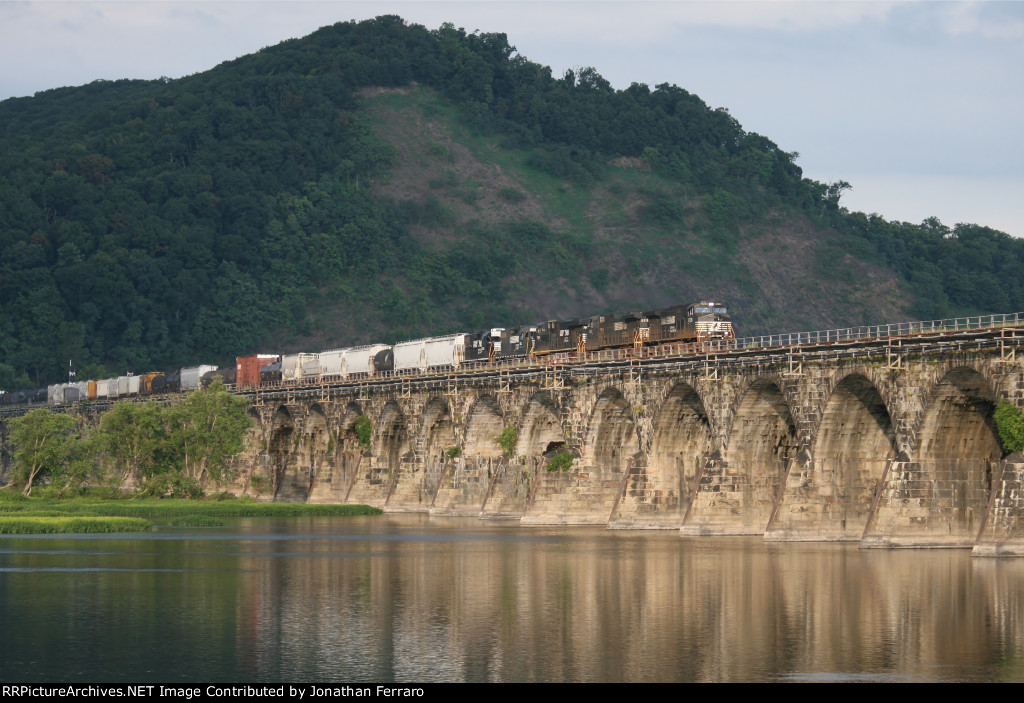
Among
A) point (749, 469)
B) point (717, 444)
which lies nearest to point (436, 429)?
point (717, 444)

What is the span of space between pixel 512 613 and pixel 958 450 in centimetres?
2735

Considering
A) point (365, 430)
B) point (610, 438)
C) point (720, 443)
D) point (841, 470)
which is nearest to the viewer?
point (841, 470)

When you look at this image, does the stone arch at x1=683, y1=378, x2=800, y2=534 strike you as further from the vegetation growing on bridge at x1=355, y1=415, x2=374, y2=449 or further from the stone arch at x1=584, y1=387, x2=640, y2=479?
the vegetation growing on bridge at x1=355, y1=415, x2=374, y2=449

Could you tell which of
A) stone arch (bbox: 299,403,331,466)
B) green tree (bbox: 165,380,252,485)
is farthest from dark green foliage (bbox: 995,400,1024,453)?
stone arch (bbox: 299,403,331,466)

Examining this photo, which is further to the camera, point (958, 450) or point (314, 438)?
point (314, 438)

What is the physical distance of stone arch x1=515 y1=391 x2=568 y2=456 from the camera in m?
94.0

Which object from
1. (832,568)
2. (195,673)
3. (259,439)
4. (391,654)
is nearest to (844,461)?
(832,568)

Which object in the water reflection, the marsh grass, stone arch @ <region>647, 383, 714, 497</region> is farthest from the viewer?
the marsh grass

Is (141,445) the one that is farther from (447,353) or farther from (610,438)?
(610,438)

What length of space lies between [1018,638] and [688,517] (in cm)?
3793

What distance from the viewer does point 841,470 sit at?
226 feet

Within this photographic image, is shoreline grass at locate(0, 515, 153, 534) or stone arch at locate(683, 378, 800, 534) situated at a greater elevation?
stone arch at locate(683, 378, 800, 534)

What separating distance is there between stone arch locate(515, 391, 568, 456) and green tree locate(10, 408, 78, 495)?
36.6 metres

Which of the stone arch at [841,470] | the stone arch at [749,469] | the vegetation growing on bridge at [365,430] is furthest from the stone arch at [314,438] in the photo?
the stone arch at [841,470]
